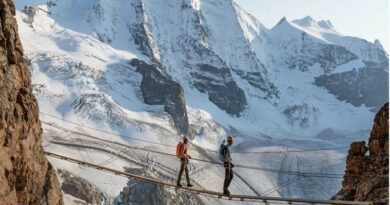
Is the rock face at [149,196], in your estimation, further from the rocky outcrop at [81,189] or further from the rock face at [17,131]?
the rock face at [17,131]

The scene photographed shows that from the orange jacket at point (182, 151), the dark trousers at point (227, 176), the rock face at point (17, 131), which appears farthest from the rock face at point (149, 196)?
the dark trousers at point (227, 176)

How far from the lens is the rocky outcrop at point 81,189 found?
459 ft

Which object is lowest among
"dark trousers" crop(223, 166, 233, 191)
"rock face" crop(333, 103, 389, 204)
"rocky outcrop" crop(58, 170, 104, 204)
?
"dark trousers" crop(223, 166, 233, 191)

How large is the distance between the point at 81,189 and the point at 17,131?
114 m

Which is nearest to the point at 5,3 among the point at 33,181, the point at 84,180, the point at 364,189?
the point at 33,181

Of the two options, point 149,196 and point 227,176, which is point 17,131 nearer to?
point 227,176

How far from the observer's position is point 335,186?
183m

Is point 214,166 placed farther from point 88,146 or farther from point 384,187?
point 384,187

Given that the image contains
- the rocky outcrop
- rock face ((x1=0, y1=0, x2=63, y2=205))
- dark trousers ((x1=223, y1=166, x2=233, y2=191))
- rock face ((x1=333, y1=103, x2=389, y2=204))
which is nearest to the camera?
dark trousers ((x1=223, y1=166, x2=233, y2=191))

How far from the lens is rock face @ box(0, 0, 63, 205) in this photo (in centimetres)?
2819

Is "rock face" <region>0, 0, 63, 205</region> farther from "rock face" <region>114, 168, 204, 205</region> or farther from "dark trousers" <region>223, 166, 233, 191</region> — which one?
"rock face" <region>114, 168, 204, 205</region>

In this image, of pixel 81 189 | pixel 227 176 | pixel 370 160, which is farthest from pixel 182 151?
Result: pixel 81 189

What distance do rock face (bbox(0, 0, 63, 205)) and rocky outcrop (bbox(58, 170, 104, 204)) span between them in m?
107

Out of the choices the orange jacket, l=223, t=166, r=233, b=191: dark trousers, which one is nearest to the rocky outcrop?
the orange jacket
